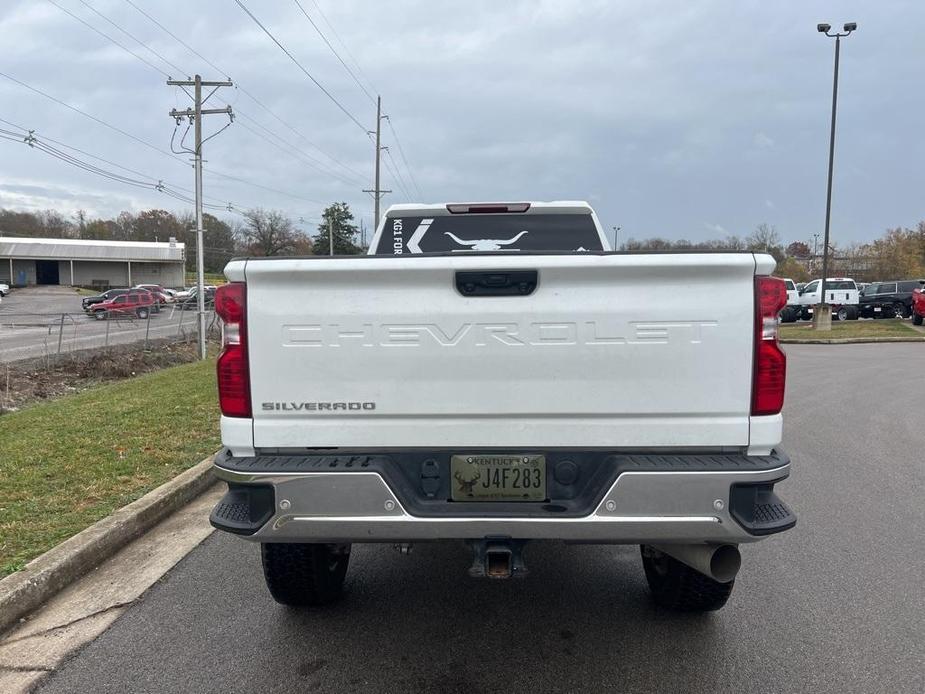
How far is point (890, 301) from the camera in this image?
31.5 metres

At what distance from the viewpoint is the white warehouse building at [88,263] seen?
238 ft

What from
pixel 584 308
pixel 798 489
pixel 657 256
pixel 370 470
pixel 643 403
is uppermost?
pixel 657 256

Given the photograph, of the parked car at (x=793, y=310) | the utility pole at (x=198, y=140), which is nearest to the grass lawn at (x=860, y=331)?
the parked car at (x=793, y=310)

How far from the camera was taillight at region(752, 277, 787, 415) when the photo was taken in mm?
2611

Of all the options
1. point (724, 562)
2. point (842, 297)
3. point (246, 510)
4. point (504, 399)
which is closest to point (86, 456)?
point (246, 510)

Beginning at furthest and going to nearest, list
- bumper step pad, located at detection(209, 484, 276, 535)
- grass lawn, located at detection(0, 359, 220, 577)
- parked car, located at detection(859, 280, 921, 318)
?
parked car, located at detection(859, 280, 921, 318)
grass lawn, located at detection(0, 359, 220, 577)
bumper step pad, located at detection(209, 484, 276, 535)

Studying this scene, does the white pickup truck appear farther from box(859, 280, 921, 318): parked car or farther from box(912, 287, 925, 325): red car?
box(859, 280, 921, 318): parked car

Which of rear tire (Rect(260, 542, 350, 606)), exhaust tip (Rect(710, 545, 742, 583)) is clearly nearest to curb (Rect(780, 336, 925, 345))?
exhaust tip (Rect(710, 545, 742, 583))

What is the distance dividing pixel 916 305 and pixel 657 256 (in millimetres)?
30252

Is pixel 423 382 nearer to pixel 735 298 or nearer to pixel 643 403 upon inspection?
pixel 643 403

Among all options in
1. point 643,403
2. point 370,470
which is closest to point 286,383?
point 370,470

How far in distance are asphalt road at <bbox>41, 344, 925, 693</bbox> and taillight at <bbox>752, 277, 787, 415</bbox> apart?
1.29 meters

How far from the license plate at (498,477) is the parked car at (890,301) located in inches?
1366

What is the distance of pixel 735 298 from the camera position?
2596 mm
